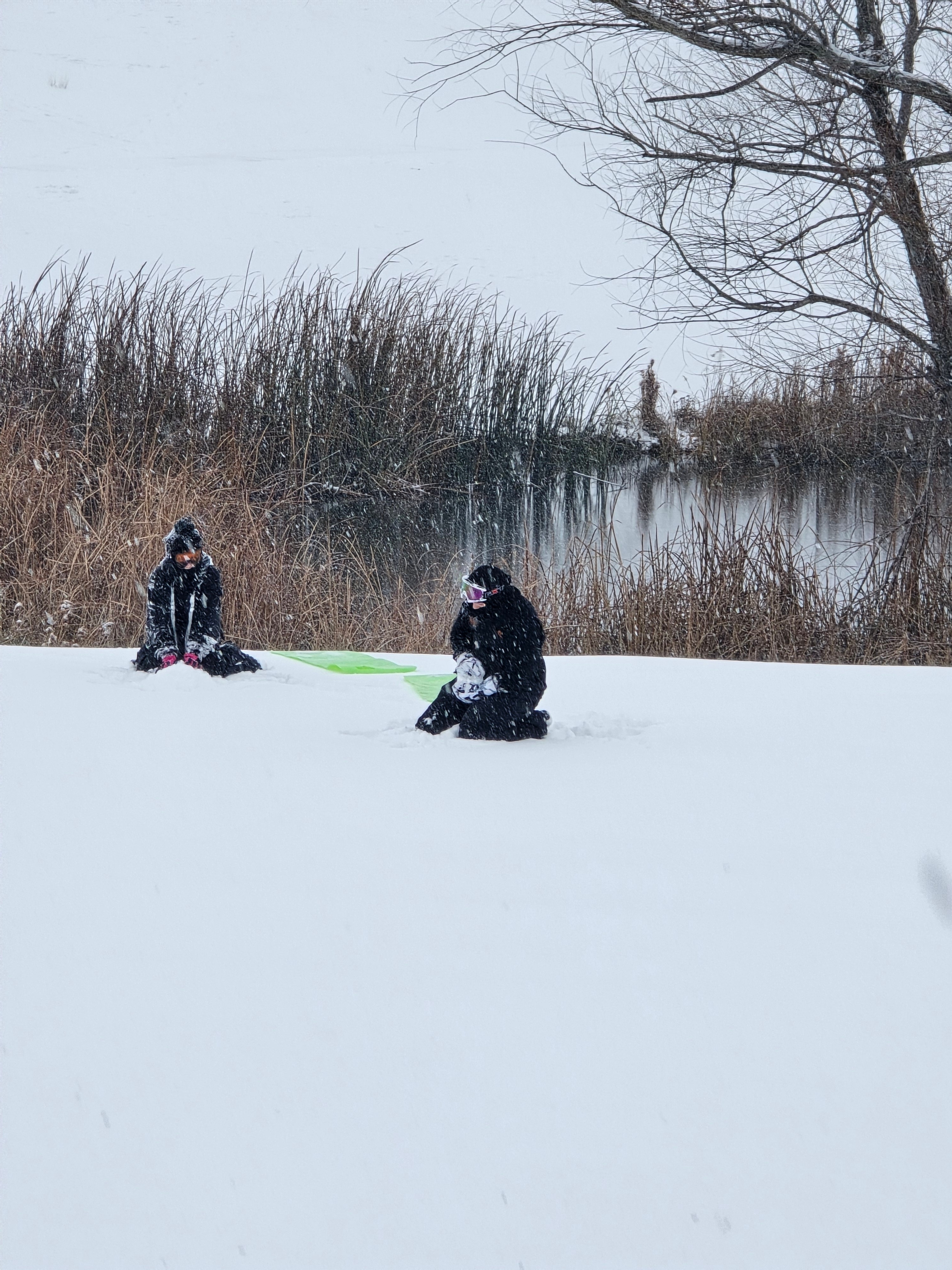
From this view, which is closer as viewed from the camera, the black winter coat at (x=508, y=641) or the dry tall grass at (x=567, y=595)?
the black winter coat at (x=508, y=641)

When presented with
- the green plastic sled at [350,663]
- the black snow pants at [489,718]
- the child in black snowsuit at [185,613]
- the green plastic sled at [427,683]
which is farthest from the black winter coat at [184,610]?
the black snow pants at [489,718]

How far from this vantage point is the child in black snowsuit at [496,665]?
2.75 m

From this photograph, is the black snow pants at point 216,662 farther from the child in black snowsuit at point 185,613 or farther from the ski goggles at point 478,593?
the ski goggles at point 478,593

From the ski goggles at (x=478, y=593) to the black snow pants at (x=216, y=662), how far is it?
0.95m

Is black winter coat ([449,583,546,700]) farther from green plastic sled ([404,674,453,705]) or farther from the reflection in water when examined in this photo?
the reflection in water

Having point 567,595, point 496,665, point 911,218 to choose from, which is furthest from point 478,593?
point 911,218

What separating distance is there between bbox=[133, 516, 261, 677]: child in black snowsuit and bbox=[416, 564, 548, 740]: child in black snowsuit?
36.0 inches

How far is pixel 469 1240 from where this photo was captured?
1128 millimetres

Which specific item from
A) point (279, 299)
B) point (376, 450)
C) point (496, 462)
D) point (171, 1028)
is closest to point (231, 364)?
point (279, 299)

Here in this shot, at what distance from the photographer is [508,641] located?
9.04 ft

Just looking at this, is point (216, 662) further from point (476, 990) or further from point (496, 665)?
point (476, 990)

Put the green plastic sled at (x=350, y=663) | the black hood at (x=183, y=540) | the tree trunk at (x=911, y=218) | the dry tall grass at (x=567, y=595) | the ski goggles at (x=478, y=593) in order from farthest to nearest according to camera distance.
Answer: the tree trunk at (x=911, y=218) < the dry tall grass at (x=567, y=595) < the green plastic sled at (x=350, y=663) < the black hood at (x=183, y=540) < the ski goggles at (x=478, y=593)

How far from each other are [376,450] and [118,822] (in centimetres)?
780

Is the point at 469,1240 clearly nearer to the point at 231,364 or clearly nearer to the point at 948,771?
the point at 948,771
